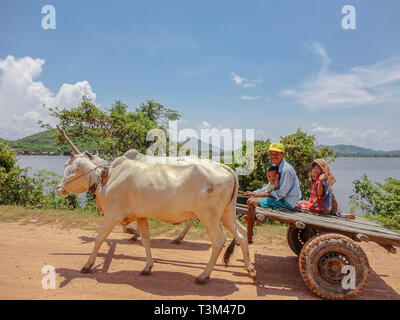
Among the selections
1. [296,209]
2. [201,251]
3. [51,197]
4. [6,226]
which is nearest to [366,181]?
[296,209]

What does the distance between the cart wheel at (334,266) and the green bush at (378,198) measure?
5515 mm

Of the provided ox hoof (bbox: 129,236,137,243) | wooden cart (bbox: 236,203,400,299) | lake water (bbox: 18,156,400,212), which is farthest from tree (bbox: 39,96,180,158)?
wooden cart (bbox: 236,203,400,299)

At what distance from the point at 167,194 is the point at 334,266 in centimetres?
254

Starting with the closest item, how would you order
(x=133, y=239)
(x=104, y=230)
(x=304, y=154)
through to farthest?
(x=104, y=230) → (x=133, y=239) → (x=304, y=154)

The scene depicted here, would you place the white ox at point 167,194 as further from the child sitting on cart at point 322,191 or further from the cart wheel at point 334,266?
the child sitting on cart at point 322,191

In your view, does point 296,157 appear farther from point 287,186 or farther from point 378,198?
point 287,186

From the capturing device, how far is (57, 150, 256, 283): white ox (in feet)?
13.6

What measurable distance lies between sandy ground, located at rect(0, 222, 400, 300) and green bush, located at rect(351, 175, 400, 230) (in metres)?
2.80

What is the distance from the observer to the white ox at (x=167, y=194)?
13.6 ft

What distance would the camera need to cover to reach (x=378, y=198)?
29.2ft

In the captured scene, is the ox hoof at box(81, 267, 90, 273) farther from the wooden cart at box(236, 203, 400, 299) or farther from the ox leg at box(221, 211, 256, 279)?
the wooden cart at box(236, 203, 400, 299)

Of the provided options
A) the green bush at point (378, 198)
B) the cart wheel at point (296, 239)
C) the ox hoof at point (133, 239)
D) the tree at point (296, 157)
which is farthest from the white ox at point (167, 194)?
the green bush at point (378, 198)

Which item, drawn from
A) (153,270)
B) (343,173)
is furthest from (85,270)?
(343,173)
